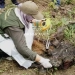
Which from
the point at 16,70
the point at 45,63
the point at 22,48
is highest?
the point at 22,48

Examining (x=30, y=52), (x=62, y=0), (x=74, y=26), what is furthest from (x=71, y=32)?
(x=62, y=0)

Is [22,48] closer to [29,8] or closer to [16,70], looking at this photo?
[16,70]

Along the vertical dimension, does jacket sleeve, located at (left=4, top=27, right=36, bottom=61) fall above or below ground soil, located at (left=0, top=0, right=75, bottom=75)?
above

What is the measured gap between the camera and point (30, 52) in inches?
159

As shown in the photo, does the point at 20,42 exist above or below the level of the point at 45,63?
above

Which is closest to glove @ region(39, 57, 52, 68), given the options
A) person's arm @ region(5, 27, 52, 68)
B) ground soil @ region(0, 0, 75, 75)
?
person's arm @ region(5, 27, 52, 68)

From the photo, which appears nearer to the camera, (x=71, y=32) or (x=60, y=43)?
(x=60, y=43)

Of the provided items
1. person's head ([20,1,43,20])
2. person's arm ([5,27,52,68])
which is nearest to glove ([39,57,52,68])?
person's arm ([5,27,52,68])

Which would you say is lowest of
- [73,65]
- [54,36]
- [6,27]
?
[73,65]

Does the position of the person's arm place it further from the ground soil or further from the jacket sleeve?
the ground soil

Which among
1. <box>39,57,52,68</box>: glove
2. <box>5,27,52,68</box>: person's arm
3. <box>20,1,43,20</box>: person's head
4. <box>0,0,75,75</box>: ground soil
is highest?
<box>20,1,43,20</box>: person's head

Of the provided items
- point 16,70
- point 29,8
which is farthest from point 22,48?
point 29,8

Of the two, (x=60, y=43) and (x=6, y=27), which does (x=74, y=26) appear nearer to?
(x=60, y=43)

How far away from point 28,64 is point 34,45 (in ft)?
1.58
